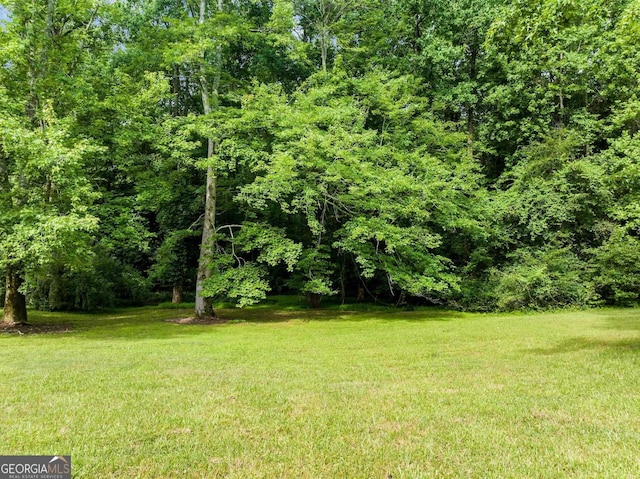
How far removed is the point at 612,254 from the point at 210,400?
21.7 m

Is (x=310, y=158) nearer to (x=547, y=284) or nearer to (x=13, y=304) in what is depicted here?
(x=13, y=304)

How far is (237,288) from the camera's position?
17.9m

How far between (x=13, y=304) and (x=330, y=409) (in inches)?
573

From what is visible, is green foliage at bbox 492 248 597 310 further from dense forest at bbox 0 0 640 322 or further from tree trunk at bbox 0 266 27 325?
tree trunk at bbox 0 266 27 325

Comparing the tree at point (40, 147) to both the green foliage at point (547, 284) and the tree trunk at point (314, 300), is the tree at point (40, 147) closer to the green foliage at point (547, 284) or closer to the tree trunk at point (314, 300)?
the tree trunk at point (314, 300)

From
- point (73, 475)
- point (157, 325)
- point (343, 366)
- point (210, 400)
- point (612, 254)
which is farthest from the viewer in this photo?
point (612, 254)

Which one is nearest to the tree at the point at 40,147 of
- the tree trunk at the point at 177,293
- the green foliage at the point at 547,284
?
the tree trunk at the point at 177,293

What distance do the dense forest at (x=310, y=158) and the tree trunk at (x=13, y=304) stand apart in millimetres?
56

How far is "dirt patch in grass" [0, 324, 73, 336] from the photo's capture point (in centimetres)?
1356

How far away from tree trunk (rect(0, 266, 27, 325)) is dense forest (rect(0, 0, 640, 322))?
6 centimetres

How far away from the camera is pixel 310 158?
18.0 m

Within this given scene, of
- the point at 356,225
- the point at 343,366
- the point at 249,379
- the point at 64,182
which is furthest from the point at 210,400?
the point at 356,225

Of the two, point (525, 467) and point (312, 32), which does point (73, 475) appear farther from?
point (312, 32)

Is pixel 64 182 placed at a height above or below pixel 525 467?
above
